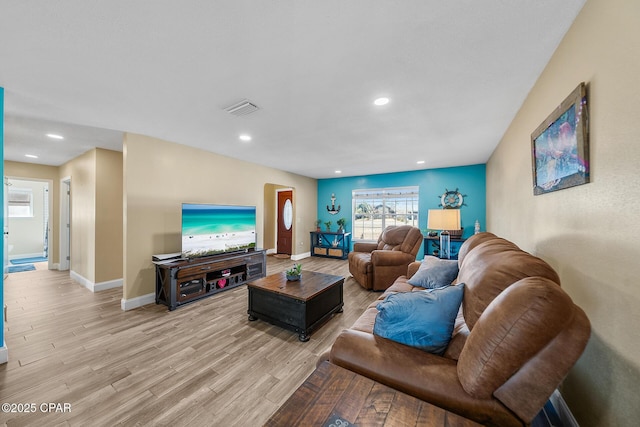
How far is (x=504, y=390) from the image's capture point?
85cm

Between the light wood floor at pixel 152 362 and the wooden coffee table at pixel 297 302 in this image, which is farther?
the wooden coffee table at pixel 297 302

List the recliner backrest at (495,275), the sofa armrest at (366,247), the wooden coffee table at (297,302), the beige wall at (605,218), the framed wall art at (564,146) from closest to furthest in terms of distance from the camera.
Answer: the beige wall at (605,218), the recliner backrest at (495,275), the framed wall art at (564,146), the wooden coffee table at (297,302), the sofa armrest at (366,247)

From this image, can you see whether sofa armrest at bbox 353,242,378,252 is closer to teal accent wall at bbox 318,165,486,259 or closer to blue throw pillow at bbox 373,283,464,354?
teal accent wall at bbox 318,165,486,259

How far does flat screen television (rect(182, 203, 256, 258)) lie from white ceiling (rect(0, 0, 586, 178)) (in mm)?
1232

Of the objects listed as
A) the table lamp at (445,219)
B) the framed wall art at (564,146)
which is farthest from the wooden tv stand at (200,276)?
the framed wall art at (564,146)

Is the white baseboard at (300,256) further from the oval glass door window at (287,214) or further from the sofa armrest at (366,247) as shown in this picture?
the sofa armrest at (366,247)

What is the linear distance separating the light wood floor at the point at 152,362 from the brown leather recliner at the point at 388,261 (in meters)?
0.54

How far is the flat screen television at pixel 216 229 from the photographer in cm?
347

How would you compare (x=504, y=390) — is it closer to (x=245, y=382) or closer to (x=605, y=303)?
(x=605, y=303)

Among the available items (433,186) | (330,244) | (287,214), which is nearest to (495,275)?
(433,186)

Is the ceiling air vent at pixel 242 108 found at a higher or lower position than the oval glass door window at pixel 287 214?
higher

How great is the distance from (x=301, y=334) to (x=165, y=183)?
301 centimetres

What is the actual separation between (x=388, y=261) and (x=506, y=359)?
2862 mm

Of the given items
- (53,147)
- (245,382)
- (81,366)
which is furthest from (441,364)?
(53,147)
